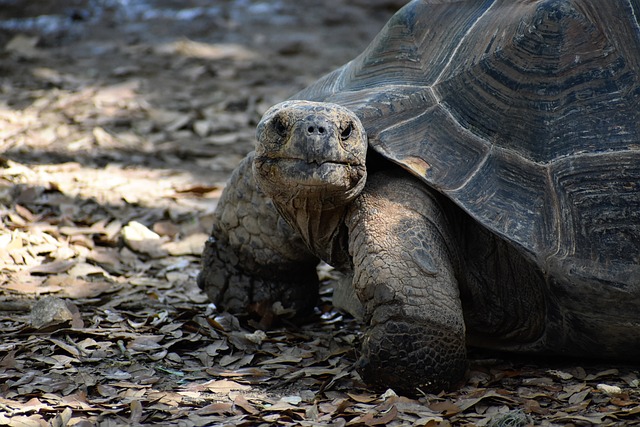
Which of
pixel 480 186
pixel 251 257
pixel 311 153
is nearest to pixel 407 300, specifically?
pixel 480 186

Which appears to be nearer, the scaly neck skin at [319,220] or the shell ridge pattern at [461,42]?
the scaly neck skin at [319,220]

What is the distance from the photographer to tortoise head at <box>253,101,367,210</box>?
3357 millimetres

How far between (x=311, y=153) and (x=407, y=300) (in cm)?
65

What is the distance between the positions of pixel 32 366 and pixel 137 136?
12.4ft

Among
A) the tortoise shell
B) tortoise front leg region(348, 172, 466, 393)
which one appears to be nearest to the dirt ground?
tortoise front leg region(348, 172, 466, 393)

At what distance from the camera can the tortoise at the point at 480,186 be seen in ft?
11.3

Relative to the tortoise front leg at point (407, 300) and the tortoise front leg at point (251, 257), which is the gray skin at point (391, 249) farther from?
the tortoise front leg at point (251, 257)

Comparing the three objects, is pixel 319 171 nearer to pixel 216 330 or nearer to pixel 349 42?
pixel 216 330

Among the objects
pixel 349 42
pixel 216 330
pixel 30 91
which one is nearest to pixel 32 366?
pixel 216 330

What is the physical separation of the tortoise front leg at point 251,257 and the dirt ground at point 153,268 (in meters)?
0.13

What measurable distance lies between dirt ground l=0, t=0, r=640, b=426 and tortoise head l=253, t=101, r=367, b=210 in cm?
77

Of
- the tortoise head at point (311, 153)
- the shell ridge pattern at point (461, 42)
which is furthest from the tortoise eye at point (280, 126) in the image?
the shell ridge pattern at point (461, 42)

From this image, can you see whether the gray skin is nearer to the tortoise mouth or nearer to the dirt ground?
the tortoise mouth

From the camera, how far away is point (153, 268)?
201 inches
